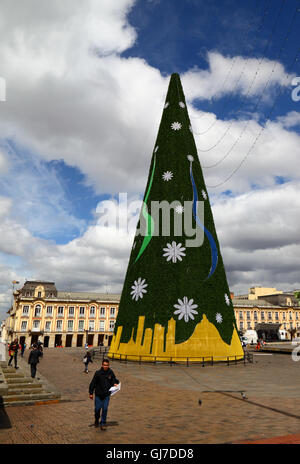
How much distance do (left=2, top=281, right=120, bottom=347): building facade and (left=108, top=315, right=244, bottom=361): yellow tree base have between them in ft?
147

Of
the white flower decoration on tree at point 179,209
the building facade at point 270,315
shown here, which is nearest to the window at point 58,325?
the building facade at point 270,315

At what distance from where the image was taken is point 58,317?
63.3m

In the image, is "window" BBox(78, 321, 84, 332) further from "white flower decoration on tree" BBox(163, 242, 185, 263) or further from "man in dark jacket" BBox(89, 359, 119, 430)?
"man in dark jacket" BBox(89, 359, 119, 430)

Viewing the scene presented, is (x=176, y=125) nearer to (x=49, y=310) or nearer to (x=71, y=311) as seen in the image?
(x=49, y=310)

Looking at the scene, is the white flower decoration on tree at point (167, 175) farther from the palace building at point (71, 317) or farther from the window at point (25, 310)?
the window at point (25, 310)

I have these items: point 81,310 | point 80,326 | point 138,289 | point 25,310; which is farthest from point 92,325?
point 138,289

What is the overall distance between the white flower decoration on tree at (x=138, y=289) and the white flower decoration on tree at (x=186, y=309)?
2731 millimetres

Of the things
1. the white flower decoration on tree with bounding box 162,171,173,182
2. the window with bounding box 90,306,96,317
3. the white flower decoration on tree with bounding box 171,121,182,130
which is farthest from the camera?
the window with bounding box 90,306,96,317

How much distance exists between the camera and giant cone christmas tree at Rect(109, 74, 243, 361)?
66.4 ft

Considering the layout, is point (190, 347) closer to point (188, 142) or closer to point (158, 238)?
point (158, 238)

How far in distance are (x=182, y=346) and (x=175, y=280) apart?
4251 millimetres

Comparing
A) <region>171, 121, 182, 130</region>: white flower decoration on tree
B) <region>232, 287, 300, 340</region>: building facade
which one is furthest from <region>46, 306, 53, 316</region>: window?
<region>171, 121, 182, 130</region>: white flower decoration on tree

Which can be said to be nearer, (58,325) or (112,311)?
(58,325)
